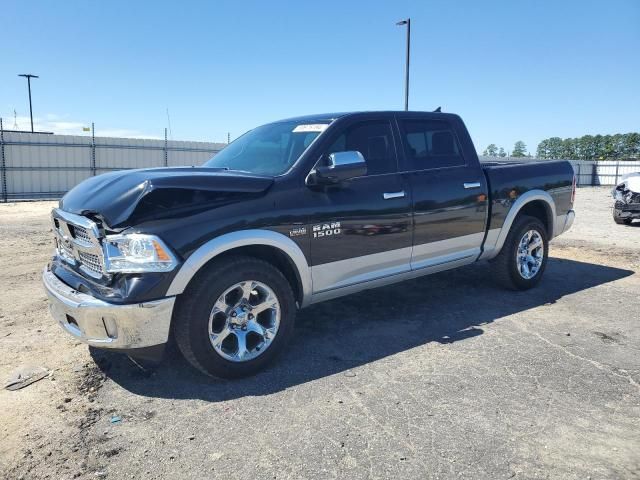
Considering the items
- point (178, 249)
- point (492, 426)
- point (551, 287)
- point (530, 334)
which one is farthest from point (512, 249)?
point (178, 249)

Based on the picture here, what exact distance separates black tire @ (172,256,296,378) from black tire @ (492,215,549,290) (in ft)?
10.1

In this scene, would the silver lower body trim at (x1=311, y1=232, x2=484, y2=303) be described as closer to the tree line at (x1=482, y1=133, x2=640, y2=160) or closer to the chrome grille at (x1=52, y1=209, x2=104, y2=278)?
the chrome grille at (x1=52, y1=209, x2=104, y2=278)

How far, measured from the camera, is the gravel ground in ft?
8.78

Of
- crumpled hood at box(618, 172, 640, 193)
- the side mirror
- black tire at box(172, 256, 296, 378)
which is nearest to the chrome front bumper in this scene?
black tire at box(172, 256, 296, 378)

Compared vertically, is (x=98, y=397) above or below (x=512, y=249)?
below

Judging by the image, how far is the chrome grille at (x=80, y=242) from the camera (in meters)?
3.37

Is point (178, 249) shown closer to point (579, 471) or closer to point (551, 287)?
point (579, 471)

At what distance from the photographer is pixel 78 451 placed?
9.14 feet

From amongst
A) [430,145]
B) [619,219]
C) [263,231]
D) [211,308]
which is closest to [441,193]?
[430,145]

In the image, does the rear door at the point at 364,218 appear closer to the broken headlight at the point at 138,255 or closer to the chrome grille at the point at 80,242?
the broken headlight at the point at 138,255

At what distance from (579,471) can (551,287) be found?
13.0ft

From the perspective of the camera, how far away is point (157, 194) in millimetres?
3279

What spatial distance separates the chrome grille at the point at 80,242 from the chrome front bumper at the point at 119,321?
248 mm

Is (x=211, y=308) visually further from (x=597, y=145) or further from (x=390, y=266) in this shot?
(x=597, y=145)
